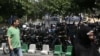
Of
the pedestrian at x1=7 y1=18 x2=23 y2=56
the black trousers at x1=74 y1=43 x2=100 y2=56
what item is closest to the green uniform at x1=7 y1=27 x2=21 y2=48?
the pedestrian at x1=7 y1=18 x2=23 y2=56

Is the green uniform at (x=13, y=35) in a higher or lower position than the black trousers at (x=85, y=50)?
lower

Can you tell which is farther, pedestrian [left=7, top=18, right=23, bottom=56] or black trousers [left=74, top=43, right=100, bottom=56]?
pedestrian [left=7, top=18, right=23, bottom=56]

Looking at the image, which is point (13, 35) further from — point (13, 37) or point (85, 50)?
point (85, 50)

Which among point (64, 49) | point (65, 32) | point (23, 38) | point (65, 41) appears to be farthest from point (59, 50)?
point (23, 38)

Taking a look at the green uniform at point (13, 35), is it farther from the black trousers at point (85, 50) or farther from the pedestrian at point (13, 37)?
the black trousers at point (85, 50)

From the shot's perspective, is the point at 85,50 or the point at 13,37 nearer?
the point at 85,50

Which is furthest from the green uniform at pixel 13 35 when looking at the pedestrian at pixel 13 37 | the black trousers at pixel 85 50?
the black trousers at pixel 85 50

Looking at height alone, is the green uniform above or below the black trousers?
below

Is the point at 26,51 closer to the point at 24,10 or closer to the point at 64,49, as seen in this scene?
the point at 64,49

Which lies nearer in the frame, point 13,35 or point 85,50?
point 85,50

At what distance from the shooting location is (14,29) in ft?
36.2

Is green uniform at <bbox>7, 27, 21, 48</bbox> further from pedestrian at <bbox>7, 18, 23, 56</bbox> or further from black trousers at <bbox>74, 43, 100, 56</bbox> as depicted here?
black trousers at <bbox>74, 43, 100, 56</bbox>

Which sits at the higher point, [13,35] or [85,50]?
[85,50]

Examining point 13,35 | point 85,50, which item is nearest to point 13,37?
point 13,35
